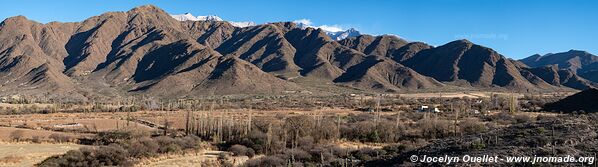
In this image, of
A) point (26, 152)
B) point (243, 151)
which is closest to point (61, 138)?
point (26, 152)

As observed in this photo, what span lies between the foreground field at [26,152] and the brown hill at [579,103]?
198ft

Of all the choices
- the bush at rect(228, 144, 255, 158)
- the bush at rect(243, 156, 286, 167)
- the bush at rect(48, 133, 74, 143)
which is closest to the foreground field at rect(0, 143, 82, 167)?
the bush at rect(48, 133, 74, 143)

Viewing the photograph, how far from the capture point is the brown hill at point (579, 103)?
2834 inches

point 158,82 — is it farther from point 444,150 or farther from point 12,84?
point 444,150

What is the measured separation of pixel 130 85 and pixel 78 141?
147 meters

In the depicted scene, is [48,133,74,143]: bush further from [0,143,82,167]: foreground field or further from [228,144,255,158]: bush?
[228,144,255,158]: bush

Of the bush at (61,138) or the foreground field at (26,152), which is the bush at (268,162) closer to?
the foreground field at (26,152)

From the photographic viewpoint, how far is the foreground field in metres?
36.1

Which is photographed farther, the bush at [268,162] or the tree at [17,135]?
the tree at [17,135]

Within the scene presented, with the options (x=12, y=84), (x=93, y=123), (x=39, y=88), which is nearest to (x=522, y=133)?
(x=93, y=123)

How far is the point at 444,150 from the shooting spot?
23438mm

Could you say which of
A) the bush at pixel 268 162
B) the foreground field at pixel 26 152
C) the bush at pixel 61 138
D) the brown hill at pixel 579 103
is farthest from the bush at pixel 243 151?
the brown hill at pixel 579 103

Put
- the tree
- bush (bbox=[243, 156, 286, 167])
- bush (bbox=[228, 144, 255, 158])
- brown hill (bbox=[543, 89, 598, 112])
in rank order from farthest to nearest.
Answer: brown hill (bbox=[543, 89, 598, 112])
the tree
bush (bbox=[228, 144, 255, 158])
bush (bbox=[243, 156, 286, 167])

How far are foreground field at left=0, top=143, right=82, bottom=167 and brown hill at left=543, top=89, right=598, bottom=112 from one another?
2377 inches
